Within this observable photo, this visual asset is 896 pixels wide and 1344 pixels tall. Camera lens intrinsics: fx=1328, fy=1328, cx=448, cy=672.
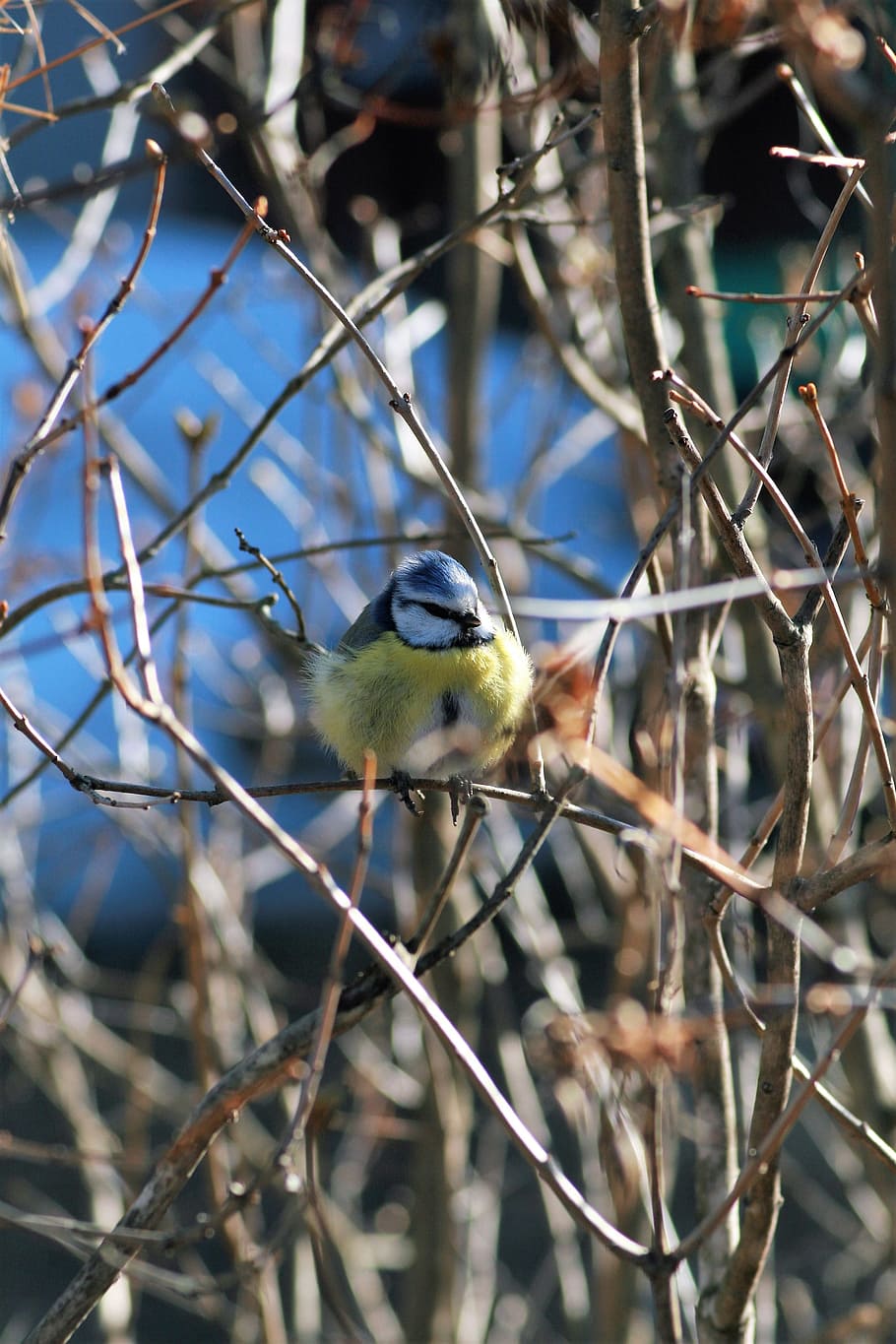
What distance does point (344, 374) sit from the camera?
3.71 m

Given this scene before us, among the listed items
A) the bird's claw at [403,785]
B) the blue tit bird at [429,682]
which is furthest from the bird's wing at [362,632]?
the bird's claw at [403,785]

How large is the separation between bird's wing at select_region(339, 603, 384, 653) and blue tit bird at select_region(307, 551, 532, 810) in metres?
0.01

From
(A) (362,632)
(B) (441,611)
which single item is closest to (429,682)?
(B) (441,611)

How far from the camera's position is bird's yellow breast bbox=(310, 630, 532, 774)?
284 centimetres

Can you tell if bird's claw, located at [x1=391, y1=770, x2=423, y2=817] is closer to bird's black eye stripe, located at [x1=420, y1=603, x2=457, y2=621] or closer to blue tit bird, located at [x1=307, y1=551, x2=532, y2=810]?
blue tit bird, located at [x1=307, y1=551, x2=532, y2=810]

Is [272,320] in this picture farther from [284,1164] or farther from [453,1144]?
[284,1164]

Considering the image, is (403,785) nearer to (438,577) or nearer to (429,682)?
(429,682)

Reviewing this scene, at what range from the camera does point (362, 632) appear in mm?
3059

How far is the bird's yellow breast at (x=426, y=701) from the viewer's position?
9.33 ft

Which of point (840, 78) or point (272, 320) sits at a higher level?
point (840, 78)

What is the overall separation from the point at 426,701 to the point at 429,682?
41 millimetres

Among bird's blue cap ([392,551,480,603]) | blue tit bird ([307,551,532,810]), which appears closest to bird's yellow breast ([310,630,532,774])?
blue tit bird ([307,551,532,810])

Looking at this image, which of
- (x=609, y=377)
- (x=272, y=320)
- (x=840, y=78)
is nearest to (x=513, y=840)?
(x=609, y=377)

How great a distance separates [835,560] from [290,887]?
645 centimetres
